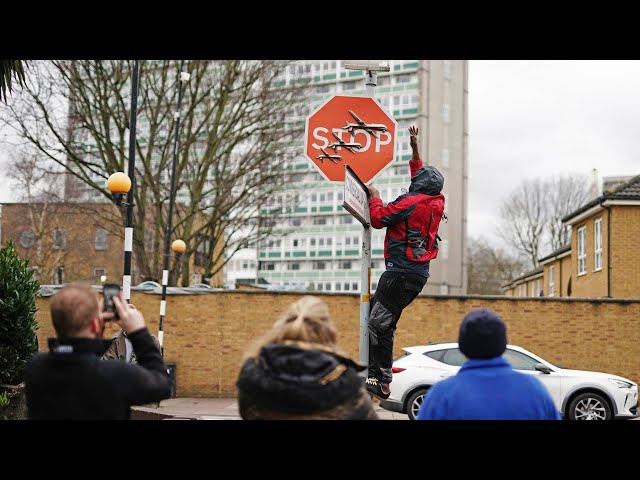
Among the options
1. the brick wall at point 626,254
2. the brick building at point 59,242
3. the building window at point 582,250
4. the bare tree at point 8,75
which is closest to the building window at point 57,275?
the brick building at point 59,242

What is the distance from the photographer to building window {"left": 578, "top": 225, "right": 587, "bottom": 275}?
3522cm

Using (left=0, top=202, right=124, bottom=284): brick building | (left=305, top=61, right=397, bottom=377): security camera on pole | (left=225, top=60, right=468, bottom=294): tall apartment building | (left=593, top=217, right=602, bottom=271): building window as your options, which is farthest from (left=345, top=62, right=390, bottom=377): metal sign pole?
(left=225, top=60, right=468, bottom=294): tall apartment building

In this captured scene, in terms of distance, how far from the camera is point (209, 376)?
21.2 metres

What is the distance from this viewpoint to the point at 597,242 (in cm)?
3278

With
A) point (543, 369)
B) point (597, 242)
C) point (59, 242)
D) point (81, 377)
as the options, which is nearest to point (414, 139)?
point (81, 377)

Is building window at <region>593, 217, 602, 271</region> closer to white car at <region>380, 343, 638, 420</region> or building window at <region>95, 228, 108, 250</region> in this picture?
white car at <region>380, 343, 638, 420</region>

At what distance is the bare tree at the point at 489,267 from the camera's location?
63438 mm

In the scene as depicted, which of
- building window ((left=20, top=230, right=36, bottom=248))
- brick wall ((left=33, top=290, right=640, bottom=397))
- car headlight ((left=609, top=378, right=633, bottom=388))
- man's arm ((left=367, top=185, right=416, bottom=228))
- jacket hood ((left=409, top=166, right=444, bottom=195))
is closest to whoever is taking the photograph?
man's arm ((left=367, top=185, right=416, bottom=228))

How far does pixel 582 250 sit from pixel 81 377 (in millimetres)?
35382

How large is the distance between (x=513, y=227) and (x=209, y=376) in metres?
45.4

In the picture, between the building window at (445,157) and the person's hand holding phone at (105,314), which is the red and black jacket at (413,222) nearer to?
the person's hand holding phone at (105,314)

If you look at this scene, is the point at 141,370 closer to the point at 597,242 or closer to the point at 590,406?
the point at 590,406

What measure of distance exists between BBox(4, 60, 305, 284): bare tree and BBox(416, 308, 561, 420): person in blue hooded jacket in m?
26.3

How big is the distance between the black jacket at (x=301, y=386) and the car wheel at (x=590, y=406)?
11814mm
